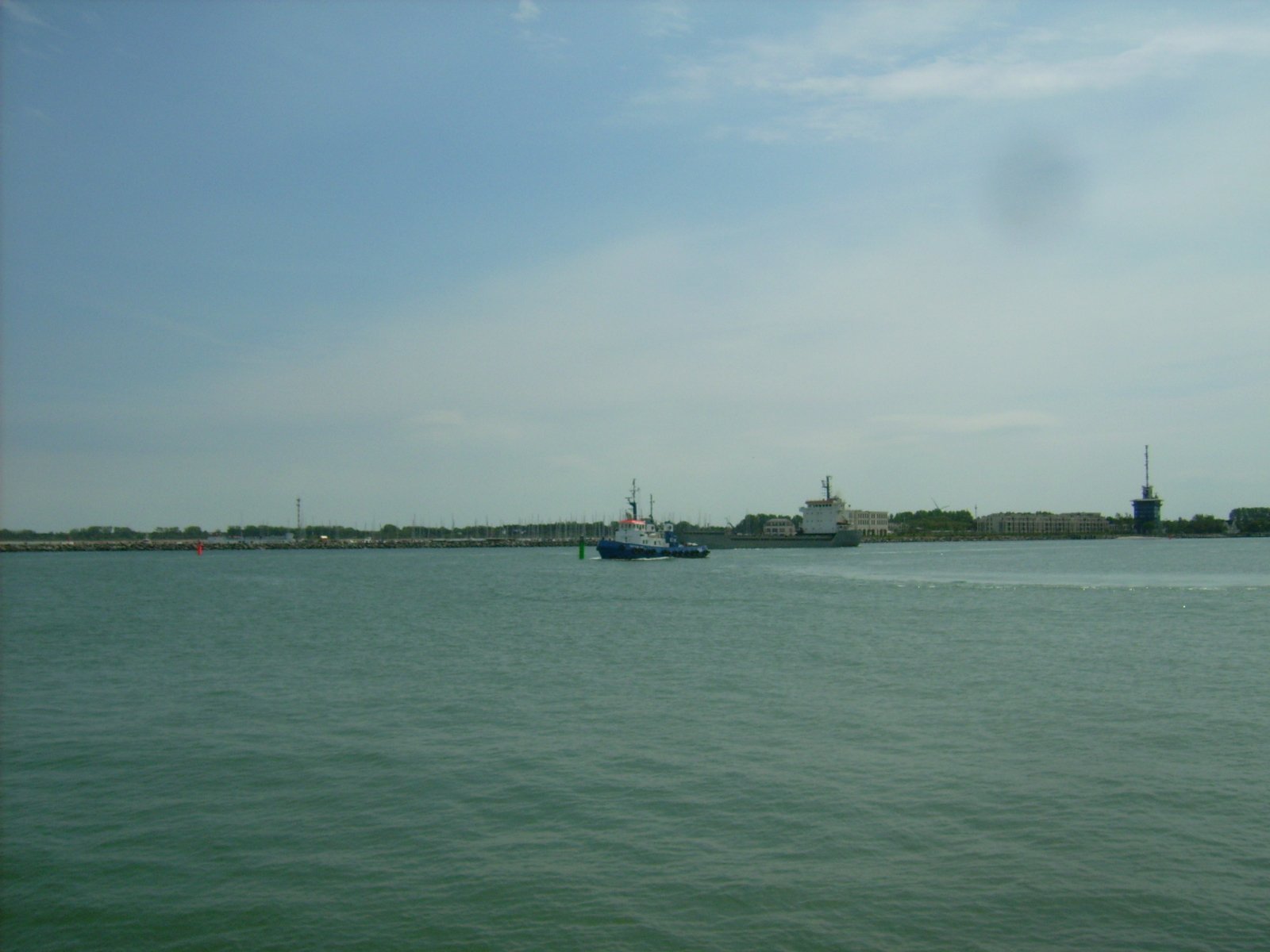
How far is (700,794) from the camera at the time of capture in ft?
43.3

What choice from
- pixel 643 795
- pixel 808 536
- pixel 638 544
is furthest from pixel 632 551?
pixel 643 795

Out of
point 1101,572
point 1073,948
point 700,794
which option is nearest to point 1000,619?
point 700,794

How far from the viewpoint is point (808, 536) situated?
497ft

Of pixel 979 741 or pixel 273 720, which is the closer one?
pixel 979 741

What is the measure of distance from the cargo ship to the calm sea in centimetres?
11811

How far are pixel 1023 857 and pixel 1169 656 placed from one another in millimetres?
19007

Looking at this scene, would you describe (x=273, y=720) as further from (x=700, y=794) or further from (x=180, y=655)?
(x=180, y=655)

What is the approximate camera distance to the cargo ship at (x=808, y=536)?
150 metres

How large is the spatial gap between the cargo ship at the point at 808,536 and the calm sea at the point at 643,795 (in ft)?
387

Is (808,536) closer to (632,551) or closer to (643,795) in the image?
(632,551)

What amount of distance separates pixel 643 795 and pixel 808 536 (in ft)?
462

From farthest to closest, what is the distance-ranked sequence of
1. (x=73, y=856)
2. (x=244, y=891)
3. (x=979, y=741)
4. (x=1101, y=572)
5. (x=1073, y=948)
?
(x=1101, y=572) < (x=979, y=741) < (x=73, y=856) < (x=244, y=891) < (x=1073, y=948)

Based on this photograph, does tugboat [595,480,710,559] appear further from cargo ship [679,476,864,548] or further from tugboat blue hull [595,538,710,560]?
cargo ship [679,476,864,548]

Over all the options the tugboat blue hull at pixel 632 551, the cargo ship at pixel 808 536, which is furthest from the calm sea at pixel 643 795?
the cargo ship at pixel 808 536
